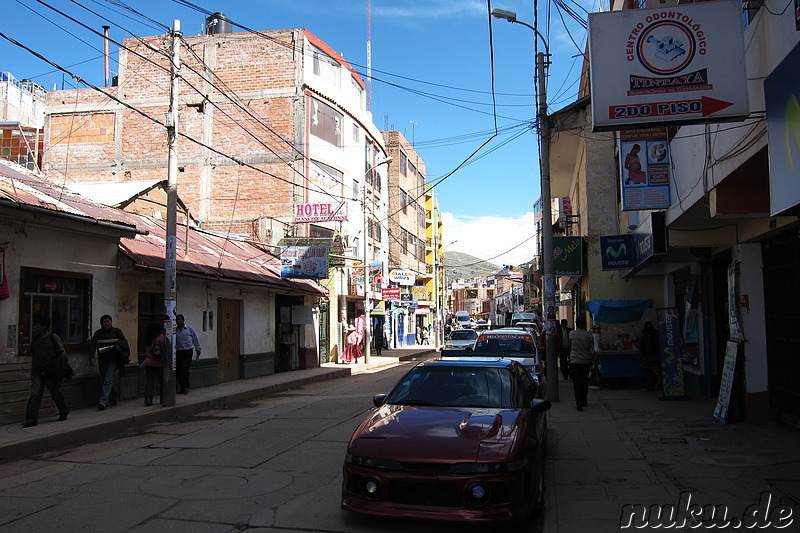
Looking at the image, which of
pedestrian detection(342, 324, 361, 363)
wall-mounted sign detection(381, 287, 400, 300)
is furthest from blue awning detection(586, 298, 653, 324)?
wall-mounted sign detection(381, 287, 400, 300)

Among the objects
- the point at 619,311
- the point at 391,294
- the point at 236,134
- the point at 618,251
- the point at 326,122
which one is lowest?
the point at 619,311

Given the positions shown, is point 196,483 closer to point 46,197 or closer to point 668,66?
point 668,66

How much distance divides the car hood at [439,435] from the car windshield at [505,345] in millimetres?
9609

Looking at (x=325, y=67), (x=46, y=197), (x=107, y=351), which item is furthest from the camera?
(x=325, y=67)

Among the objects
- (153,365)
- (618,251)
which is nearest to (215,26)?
(153,365)

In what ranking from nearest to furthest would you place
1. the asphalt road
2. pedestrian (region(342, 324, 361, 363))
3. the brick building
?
the asphalt road, the brick building, pedestrian (region(342, 324, 361, 363))

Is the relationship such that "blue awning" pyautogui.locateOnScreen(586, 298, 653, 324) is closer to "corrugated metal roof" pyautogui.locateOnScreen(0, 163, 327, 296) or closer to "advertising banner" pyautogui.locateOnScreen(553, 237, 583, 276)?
"advertising banner" pyautogui.locateOnScreen(553, 237, 583, 276)

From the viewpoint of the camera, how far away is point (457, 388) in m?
7.07

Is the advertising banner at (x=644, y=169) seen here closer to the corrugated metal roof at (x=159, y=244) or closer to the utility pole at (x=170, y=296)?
the utility pole at (x=170, y=296)

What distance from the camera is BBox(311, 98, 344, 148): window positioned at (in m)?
28.5

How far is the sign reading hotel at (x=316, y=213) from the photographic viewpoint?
24391mm

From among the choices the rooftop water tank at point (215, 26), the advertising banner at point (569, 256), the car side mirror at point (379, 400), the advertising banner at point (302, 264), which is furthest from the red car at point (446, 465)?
the rooftop water tank at point (215, 26)

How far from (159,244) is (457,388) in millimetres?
11964

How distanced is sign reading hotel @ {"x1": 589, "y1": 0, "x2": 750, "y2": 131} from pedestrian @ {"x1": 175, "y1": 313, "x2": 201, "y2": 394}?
11.1 metres
